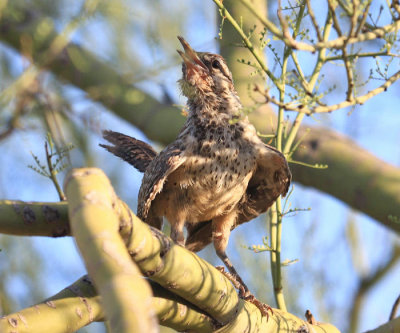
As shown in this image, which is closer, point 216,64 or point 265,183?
point 265,183

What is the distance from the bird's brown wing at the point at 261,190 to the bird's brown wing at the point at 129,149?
0.53 m

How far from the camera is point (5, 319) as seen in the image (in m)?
1.80

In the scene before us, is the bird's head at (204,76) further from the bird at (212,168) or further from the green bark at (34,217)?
the green bark at (34,217)

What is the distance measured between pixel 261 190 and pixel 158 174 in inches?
28.3

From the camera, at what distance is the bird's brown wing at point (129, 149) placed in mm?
3907

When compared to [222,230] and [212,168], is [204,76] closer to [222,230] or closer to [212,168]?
[212,168]

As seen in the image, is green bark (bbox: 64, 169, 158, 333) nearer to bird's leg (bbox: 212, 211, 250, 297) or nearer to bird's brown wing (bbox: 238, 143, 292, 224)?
bird's brown wing (bbox: 238, 143, 292, 224)

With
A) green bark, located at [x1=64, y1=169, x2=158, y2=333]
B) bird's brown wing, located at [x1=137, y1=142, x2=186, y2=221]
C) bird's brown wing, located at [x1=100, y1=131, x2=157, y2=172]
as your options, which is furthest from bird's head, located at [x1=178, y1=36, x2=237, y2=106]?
green bark, located at [x1=64, y1=169, x2=158, y2=333]

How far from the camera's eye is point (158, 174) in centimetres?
310

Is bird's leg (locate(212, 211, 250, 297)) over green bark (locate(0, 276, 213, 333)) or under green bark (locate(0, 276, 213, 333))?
over

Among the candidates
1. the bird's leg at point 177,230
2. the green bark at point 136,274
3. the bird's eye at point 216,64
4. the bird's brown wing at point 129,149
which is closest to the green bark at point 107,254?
the green bark at point 136,274

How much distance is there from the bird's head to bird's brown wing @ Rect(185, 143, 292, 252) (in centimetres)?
47

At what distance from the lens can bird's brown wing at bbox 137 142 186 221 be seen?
121 inches

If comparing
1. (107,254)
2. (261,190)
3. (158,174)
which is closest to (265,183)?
(261,190)
